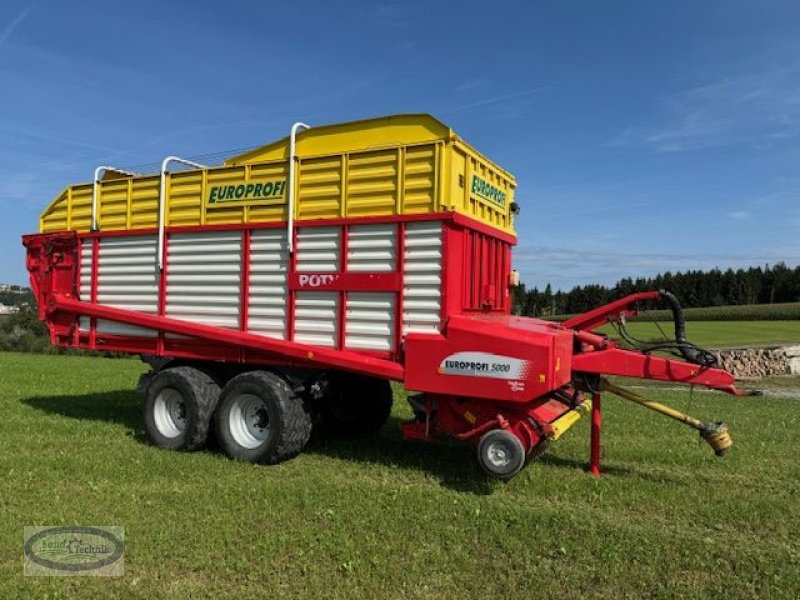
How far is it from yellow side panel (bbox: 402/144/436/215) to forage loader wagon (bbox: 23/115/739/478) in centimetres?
1

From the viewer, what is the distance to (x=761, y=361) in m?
21.0

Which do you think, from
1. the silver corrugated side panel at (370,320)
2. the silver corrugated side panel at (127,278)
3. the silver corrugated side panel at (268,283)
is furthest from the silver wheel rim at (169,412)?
the silver corrugated side panel at (370,320)

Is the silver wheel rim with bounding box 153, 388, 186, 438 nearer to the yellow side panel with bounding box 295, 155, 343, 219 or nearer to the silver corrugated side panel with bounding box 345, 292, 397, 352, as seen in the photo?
the silver corrugated side panel with bounding box 345, 292, 397, 352

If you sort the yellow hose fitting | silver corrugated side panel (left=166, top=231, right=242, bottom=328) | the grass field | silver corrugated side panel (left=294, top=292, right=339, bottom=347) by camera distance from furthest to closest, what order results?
silver corrugated side panel (left=166, top=231, right=242, bottom=328), silver corrugated side panel (left=294, top=292, right=339, bottom=347), the yellow hose fitting, the grass field

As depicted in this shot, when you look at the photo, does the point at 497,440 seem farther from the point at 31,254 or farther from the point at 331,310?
the point at 31,254

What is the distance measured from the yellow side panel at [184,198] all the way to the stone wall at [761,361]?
1732 centimetres

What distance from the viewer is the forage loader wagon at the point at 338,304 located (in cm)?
647

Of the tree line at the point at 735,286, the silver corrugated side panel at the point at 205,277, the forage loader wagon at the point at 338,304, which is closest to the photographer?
the forage loader wagon at the point at 338,304

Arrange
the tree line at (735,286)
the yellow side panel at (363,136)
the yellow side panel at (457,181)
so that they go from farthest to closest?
the tree line at (735,286), the yellow side panel at (363,136), the yellow side panel at (457,181)

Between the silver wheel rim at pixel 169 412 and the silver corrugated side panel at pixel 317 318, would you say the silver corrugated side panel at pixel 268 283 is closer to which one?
the silver corrugated side panel at pixel 317 318

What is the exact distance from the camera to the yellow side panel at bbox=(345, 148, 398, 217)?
6.92 metres

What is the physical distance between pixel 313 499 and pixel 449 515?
1174mm

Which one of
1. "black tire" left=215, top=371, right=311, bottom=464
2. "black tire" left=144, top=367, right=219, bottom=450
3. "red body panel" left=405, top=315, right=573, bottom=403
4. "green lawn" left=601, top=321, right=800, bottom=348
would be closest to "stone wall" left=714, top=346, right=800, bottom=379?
"green lawn" left=601, top=321, right=800, bottom=348

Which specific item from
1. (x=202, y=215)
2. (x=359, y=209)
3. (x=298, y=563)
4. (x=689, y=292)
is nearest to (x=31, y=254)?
(x=202, y=215)
